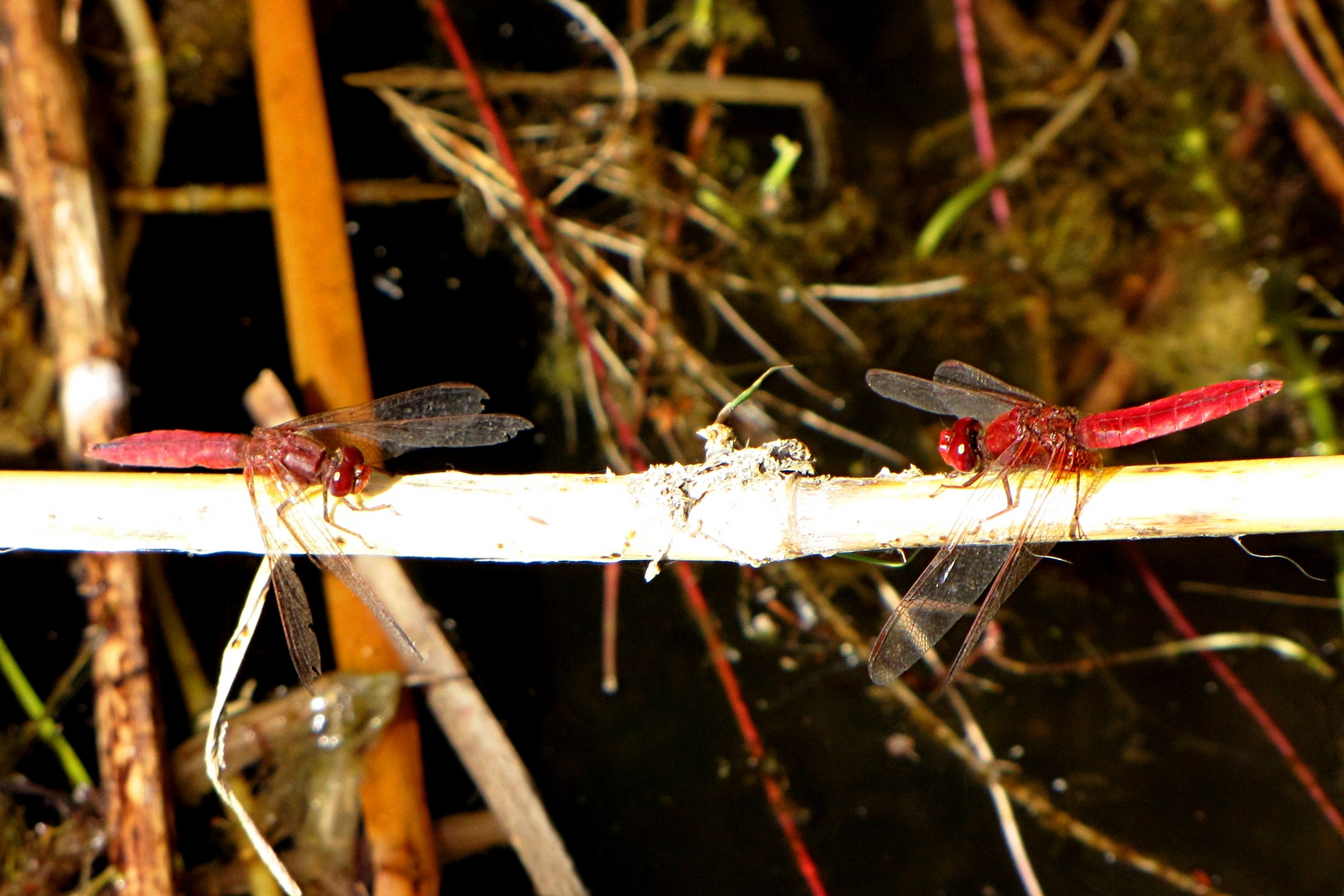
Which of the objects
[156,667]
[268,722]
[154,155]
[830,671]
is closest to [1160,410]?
[830,671]

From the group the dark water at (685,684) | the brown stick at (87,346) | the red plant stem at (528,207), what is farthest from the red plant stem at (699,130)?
the brown stick at (87,346)

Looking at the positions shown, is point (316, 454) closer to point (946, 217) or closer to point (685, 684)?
point (685, 684)

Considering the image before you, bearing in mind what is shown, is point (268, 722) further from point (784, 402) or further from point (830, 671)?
A: point (784, 402)

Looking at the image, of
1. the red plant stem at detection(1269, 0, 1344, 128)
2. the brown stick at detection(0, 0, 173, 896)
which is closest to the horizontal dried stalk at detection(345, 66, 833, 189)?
the brown stick at detection(0, 0, 173, 896)

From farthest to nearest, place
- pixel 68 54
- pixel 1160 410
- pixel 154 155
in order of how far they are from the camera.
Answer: pixel 154 155, pixel 68 54, pixel 1160 410

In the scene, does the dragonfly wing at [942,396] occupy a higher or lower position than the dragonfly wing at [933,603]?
higher

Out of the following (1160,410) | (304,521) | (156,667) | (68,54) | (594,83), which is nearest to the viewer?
(304,521)

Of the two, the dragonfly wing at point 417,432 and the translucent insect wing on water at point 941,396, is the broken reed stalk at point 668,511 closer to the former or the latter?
the dragonfly wing at point 417,432
